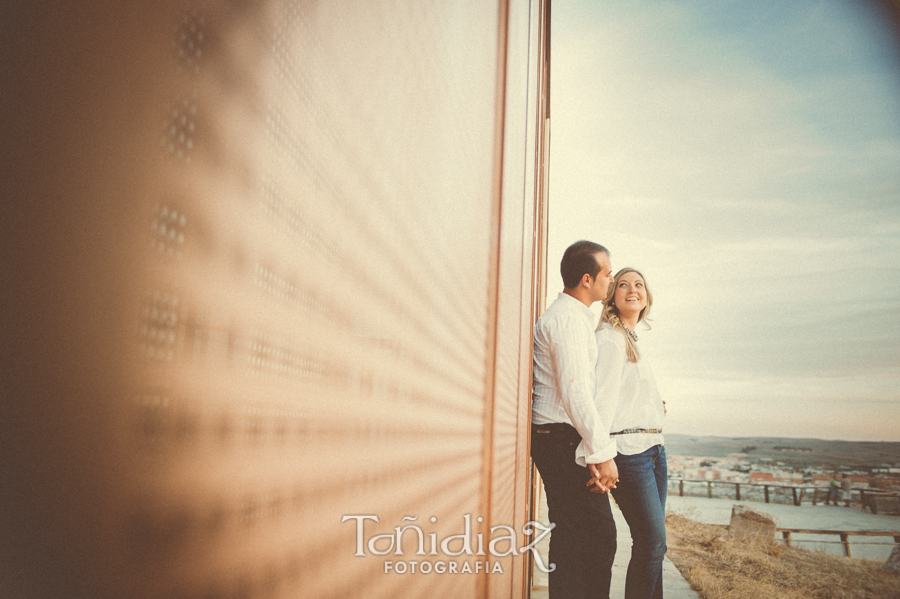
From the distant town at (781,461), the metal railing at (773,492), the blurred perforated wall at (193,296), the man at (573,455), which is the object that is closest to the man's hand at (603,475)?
the man at (573,455)

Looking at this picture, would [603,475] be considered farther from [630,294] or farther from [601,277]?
[630,294]

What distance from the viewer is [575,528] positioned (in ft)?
4.80

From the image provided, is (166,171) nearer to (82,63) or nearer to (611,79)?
(82,63)

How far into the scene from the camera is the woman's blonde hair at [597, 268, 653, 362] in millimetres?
1751

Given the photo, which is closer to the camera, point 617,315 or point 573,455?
point 573,455

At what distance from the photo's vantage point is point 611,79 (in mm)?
10555

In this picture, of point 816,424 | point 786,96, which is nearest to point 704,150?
point 786,96

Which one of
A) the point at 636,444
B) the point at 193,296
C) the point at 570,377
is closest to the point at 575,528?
the point at 636,444

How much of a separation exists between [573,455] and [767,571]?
6.99 metres

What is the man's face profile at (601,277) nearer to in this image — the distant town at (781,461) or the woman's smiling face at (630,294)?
the woman's smiling face at (630,294)

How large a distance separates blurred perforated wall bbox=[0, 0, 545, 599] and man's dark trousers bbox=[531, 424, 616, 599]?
1.34 meters

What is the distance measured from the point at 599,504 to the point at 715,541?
7292mm

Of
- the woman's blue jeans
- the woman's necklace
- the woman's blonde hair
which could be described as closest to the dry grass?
the woman's blue jeans

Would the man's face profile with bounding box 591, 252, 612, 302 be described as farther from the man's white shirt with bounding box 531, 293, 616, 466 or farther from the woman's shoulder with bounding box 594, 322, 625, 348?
the woman's shoulder with bounding box 594, 322, 625, 348
